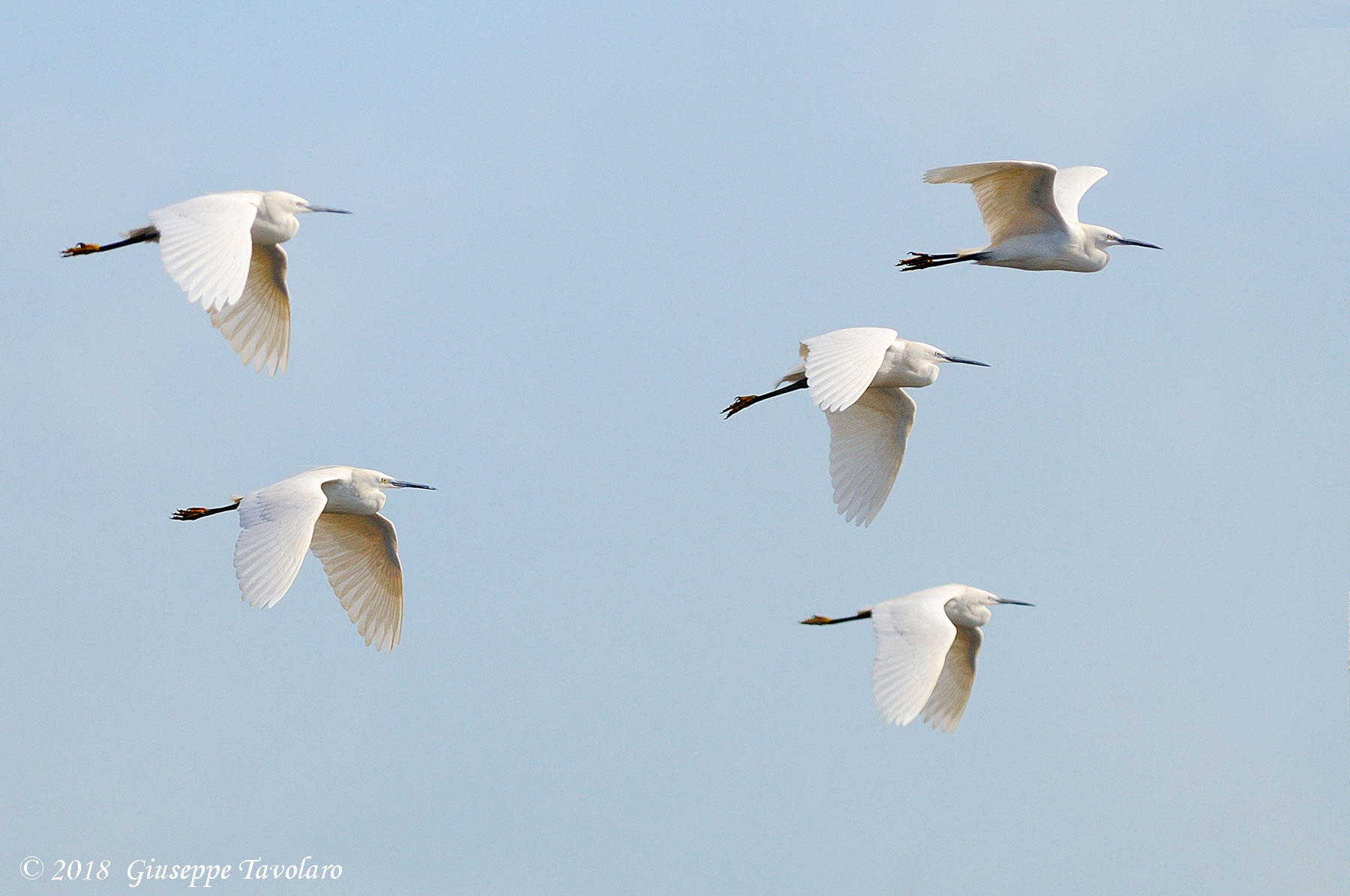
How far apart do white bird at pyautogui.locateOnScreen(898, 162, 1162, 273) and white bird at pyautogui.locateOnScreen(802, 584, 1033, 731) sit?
271cm

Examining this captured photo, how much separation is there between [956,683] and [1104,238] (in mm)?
4026

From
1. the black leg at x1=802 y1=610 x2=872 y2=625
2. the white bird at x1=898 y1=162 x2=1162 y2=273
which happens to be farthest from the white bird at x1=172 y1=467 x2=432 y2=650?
the white bird at x1=898 y1=162 x2=1162 y2=273

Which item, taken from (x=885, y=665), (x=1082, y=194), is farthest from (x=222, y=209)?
(x=1082, y=194)

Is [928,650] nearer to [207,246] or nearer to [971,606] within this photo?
[971,606]

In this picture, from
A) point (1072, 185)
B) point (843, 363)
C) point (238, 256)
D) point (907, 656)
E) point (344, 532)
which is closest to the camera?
point (238, 256)

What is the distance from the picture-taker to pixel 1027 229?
48.8 ft

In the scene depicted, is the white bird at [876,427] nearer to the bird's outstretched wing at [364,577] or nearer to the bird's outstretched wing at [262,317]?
the bird's outstretched wing at [364,577]

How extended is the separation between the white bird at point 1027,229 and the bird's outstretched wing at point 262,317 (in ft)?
16.4

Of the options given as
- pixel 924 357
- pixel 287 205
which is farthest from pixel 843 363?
pixel 287 205

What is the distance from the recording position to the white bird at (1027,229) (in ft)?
47.0

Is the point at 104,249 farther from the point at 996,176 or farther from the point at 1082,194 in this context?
the point at 1082,194

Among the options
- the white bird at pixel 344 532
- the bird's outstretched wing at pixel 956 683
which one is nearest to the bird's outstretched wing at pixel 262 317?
the white bird at pixel 344 532

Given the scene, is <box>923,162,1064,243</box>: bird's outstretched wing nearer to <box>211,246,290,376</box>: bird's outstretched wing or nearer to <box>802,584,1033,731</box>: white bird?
<box>802,584,1033,731</box>: white bird

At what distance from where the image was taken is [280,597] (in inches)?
471
